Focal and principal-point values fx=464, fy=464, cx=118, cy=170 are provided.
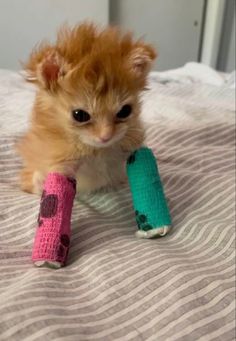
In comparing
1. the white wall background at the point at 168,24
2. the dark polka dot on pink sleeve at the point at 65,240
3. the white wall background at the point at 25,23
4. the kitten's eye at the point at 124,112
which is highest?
the white wall background at the point at 25,23

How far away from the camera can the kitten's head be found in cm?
52

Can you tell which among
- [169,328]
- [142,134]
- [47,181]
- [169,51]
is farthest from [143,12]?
[169,328]

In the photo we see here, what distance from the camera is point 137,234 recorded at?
0.61m

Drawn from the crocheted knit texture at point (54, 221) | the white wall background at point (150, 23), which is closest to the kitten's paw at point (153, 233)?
the crocheted knit texture at point (54, 221)

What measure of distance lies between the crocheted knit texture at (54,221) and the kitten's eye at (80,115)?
8 cm

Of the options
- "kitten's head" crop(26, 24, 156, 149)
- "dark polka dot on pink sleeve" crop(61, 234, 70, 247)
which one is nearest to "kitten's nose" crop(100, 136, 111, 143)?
"kitten's head" crop(26, 24, 156, 149)

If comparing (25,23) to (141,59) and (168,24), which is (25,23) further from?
(168,24)

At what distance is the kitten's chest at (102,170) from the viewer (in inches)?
24.3

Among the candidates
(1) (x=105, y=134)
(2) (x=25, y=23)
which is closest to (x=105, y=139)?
(1) (x=105, y=134)

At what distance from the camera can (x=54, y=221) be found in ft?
1.73

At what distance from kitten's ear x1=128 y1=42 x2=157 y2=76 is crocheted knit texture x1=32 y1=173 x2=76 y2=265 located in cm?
16

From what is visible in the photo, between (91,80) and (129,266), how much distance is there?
0.70 ft

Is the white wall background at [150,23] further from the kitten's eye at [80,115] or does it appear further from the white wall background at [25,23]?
the kitten's eye at [80,115]

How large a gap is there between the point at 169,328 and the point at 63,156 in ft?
0.82
